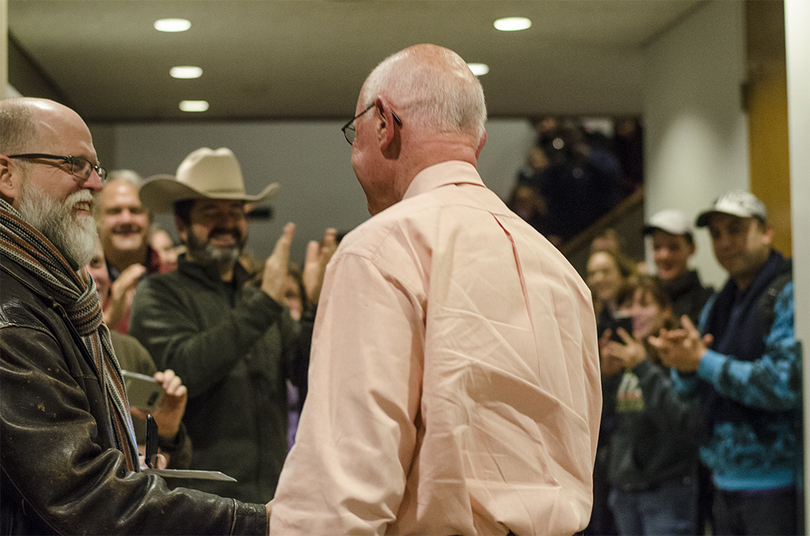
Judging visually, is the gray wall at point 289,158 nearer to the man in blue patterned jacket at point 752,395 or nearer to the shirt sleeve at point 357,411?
the man in blue patterned jacket at point 752,395

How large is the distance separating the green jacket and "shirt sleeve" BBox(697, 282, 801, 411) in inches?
64.7

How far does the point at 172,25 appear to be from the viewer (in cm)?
379

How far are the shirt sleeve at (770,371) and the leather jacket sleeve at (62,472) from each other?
92.2 inches


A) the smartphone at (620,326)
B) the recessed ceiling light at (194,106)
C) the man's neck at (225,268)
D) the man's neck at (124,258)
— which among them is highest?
the recessed ceiling light at (194,106)

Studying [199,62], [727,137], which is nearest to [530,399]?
[199,62]

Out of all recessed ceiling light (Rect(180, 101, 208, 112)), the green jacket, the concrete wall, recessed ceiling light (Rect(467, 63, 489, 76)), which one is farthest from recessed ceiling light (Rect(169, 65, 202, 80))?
the concrete wall

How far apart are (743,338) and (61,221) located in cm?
273

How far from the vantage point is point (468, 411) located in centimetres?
114

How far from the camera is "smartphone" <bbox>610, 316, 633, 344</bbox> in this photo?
11.8ft

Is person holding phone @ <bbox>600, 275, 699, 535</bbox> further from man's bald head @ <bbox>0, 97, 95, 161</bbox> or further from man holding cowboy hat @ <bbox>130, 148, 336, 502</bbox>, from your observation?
man's bald head @ <bbox>0, 97, 95, 161</bbox>

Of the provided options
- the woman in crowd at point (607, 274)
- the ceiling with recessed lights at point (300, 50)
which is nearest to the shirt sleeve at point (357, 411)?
the ceiling with recessed lights at point (300, 50)

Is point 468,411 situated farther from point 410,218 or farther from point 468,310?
point 410,218

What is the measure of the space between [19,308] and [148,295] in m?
1.65

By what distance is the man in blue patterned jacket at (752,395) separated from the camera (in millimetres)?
3146
